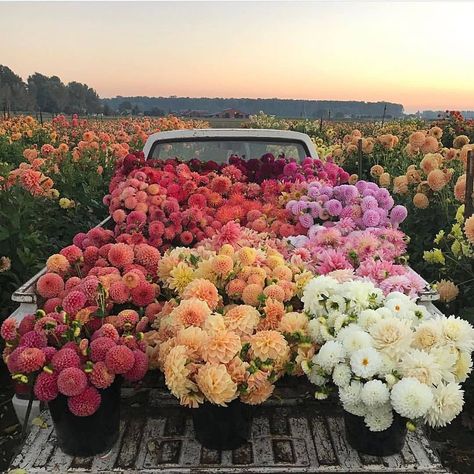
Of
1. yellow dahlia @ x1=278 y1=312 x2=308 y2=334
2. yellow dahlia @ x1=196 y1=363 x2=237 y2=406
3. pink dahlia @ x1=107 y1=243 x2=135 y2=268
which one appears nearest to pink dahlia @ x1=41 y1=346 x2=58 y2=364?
yellow dahlia @ x1=196 y1=363 x2=237 y2=406

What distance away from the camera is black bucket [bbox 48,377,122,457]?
76.7 inches

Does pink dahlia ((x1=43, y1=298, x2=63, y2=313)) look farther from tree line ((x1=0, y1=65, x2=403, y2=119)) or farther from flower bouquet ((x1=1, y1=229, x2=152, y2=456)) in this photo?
tree line ((x1=0, y1=65, x2=403, y2=119))

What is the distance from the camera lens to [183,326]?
2.04 metres

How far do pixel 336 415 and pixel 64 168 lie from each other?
5.13 metres

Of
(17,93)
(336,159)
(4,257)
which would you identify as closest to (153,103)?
(17,93)

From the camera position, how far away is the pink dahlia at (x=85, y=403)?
1.94m

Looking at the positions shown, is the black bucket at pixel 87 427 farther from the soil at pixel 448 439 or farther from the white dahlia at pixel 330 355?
the soil at pixel 448 439

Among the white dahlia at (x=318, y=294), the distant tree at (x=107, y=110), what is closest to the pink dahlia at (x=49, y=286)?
the white dahlia at (x=318, y=294)

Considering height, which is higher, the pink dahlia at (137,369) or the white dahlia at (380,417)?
the pink dahlia at (137,369)

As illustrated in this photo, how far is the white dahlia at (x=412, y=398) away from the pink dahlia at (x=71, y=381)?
1047mm

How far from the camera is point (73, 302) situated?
2.13 m

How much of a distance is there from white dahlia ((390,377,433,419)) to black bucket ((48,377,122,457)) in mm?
988

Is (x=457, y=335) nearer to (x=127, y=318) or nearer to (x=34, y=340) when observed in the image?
(x=127, y=318)

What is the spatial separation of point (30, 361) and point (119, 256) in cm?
78
